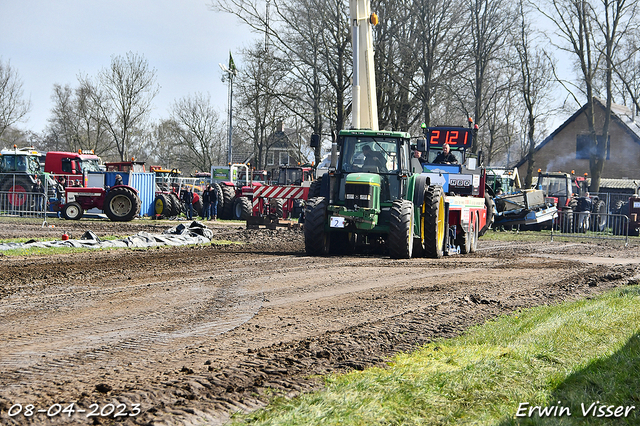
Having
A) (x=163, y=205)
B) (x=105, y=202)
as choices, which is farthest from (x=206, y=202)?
(x=105, y=202)

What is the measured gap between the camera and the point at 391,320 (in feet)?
23.0

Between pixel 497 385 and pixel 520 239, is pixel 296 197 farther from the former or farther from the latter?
pixel 497 385

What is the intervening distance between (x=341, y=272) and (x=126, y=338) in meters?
5.62

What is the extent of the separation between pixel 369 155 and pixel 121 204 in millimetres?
14646

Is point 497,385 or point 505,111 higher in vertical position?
point 505,111

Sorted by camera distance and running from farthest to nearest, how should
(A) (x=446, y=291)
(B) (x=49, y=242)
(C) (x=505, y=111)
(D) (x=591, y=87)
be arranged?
(C) (x=505, y=111), (D) (x=591, y=87), (B) (x=49, y=242), (A) (x=446, y=291)

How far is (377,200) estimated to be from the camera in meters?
13.8

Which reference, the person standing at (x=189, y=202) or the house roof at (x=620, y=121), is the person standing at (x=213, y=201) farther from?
the house roof at (x=620, y=121)

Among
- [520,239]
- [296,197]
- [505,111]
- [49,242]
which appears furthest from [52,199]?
[505,111]

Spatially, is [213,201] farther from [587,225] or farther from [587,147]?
[587,147]

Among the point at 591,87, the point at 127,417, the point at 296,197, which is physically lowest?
the point at 127,417

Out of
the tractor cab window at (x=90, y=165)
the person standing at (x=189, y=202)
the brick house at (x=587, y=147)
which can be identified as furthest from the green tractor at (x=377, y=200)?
the brick house at (x=587, y=147)

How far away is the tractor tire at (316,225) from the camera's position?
1391 cm

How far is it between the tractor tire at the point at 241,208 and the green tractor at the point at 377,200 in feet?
45.4
